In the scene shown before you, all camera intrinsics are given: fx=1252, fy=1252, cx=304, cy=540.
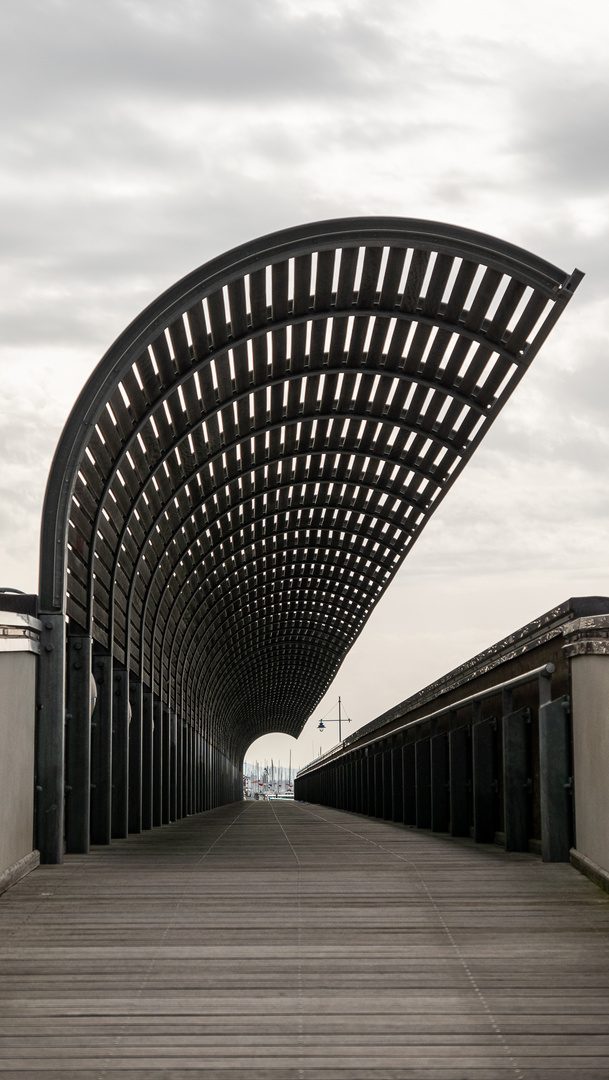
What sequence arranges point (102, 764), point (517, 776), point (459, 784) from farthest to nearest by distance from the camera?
point (102, 764) < point (459, 784) < point (517, 776)

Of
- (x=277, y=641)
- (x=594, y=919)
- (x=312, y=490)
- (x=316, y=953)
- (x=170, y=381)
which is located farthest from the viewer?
(x=277, y=641)

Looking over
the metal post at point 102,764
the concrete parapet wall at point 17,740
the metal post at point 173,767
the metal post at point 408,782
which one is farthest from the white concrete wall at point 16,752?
the metal post at point 173,767

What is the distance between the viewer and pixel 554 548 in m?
26.5

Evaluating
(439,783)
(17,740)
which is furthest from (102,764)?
(17,740)

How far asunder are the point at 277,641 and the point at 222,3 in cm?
3510

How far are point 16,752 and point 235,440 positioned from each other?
9.82 m

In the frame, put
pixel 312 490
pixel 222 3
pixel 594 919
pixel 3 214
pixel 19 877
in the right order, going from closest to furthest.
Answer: pixel 594 919 → pixel 19 877 → pixel 222 3 → pixel 3 214 → pixel 312 490

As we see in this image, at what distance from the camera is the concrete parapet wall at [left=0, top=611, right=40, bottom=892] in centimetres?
804

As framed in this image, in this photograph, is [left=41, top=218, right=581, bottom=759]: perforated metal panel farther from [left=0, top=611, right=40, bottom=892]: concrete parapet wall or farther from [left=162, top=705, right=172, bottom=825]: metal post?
[left=0, top=611, right=40, bottom=892]: concrete parapet wall

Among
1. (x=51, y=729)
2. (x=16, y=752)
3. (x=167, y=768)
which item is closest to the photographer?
(x=16, y=752)

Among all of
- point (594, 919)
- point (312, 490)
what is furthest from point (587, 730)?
point (312, 490)

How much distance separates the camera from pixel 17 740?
28.8 ft

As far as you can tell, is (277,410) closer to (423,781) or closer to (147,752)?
(423,781)

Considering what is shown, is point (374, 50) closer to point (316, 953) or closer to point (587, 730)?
point (587, 730)
